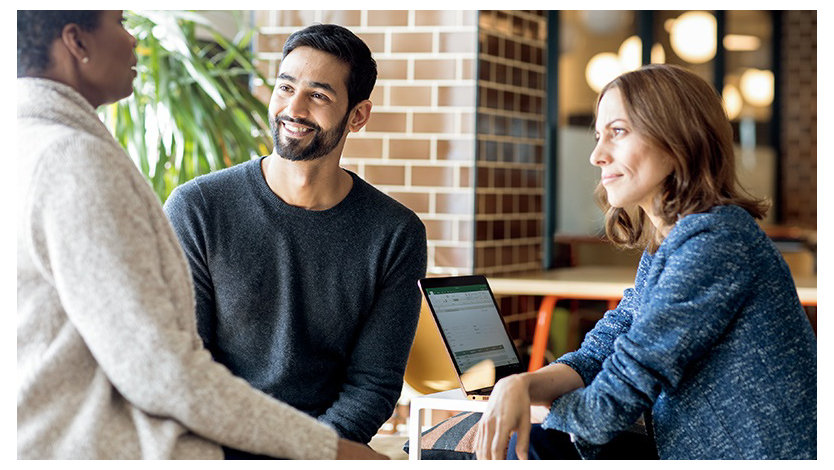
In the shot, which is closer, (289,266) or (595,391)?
(595,391)

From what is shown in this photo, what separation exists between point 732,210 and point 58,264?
1.02 m

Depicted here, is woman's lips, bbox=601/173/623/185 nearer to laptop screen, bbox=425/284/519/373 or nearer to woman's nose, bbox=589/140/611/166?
woman's nose, bbox=589/140/611/166

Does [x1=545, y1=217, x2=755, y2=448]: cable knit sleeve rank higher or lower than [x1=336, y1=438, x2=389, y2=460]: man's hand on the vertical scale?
higher

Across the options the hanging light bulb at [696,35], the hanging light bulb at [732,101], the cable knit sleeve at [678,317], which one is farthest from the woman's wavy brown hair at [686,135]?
the hanging light bulb at [732,101]

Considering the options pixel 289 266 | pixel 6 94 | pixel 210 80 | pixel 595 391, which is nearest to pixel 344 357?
pixel 289 266

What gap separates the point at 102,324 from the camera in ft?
3.91

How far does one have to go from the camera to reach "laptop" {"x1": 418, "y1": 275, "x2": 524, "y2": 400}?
188 centimetres

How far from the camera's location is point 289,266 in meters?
2.10

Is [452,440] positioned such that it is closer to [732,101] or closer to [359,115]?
[359,115]

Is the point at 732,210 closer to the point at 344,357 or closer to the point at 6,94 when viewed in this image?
the point at 344,357

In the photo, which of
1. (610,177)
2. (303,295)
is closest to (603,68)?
(303,295)

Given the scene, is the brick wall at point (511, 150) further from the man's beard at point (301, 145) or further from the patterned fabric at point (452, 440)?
the man's beard at point (301, 145)

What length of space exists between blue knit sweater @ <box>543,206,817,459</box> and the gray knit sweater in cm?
61

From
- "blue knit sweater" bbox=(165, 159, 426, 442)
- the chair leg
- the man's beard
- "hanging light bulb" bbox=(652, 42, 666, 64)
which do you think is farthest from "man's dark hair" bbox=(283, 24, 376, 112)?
"hanging light bulb" bbox=(652, 42, 666, 64)
